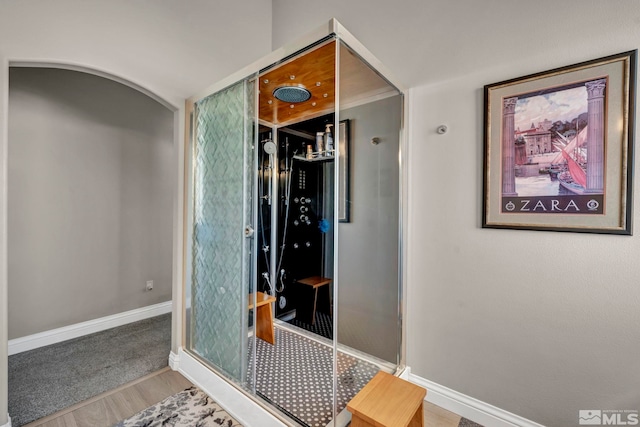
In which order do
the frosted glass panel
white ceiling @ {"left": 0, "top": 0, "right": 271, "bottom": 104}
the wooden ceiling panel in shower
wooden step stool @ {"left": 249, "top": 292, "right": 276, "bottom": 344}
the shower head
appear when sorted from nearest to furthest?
1. white ceiling @ {"left": 0, "top": 0, "right": 271, "bottom": 104}
2. the wooden ceiling panel in shower
3. the frosted glass panel
4. wooden step stool @ {"left": 249, "top": 292, "right": 276, "bottom": 344}
5. the shower head

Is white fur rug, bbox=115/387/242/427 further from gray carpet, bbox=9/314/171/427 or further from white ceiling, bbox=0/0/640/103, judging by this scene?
white ceiling, bbox=0/0/640/103

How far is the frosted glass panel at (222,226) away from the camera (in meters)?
1.95

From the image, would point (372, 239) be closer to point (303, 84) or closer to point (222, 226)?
point (222, 226)

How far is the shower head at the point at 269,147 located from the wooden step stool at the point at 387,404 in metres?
2.17

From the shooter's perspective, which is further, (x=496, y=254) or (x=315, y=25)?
(x=315, y=25)

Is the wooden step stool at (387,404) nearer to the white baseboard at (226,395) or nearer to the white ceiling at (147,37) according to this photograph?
the white baseboard at (226,395)

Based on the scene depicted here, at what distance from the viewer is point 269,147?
2914 mm

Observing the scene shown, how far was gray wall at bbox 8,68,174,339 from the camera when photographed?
2.63m

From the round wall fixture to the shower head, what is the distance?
1.64 ft

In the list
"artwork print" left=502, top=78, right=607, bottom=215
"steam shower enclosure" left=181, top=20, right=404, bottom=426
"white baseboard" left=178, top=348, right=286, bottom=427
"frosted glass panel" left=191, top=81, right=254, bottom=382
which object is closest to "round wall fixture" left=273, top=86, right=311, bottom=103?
"steam shower enclosure" left=181, top=20, right=404, bottom=426

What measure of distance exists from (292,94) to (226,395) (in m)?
2.32

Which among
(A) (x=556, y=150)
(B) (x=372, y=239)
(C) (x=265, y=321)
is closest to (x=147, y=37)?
(B) (x=372, y=239)

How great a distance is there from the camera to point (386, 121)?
7.09ft

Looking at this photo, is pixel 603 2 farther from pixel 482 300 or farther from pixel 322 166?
pixel 322 166
